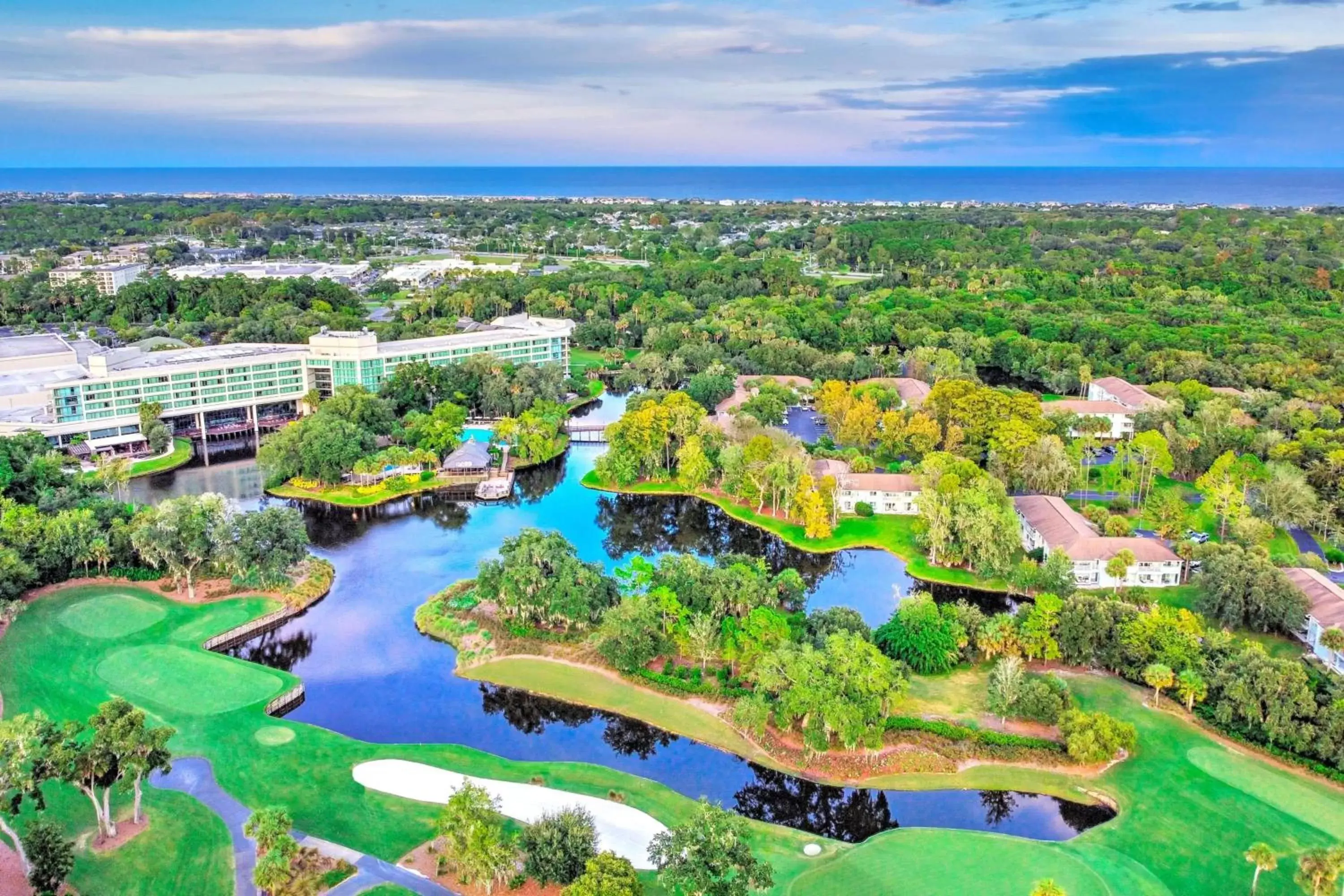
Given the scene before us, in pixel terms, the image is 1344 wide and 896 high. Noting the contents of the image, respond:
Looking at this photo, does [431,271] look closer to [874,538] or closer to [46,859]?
[874,538]

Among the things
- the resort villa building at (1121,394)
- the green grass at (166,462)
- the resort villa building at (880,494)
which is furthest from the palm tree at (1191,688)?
the green grass at (166,462)

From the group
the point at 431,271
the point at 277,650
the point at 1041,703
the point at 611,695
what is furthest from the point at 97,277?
the point at 1041,703

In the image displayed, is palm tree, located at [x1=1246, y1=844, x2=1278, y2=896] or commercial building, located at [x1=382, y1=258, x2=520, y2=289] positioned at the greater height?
commercial building, located at [x1=382, y1=258, x2=520, y2=289]

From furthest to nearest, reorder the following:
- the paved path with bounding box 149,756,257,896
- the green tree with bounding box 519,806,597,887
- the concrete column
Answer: the concrete column, the paved path with bounding box 149,756,257,896, the green tree with bounding box 519,806,597,887

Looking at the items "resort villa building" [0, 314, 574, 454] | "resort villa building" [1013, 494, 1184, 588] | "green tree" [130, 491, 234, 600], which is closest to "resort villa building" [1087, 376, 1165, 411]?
"resort villa building" [1013, 494, 1184, 588]

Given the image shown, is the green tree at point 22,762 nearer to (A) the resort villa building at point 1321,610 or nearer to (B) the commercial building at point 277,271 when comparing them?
(A) the resort villa building at point 1321,610

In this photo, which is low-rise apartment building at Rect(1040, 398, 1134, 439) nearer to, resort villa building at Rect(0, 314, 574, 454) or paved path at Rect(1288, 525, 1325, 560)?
paved path at Rect(1288, 525, 1325, 560)
